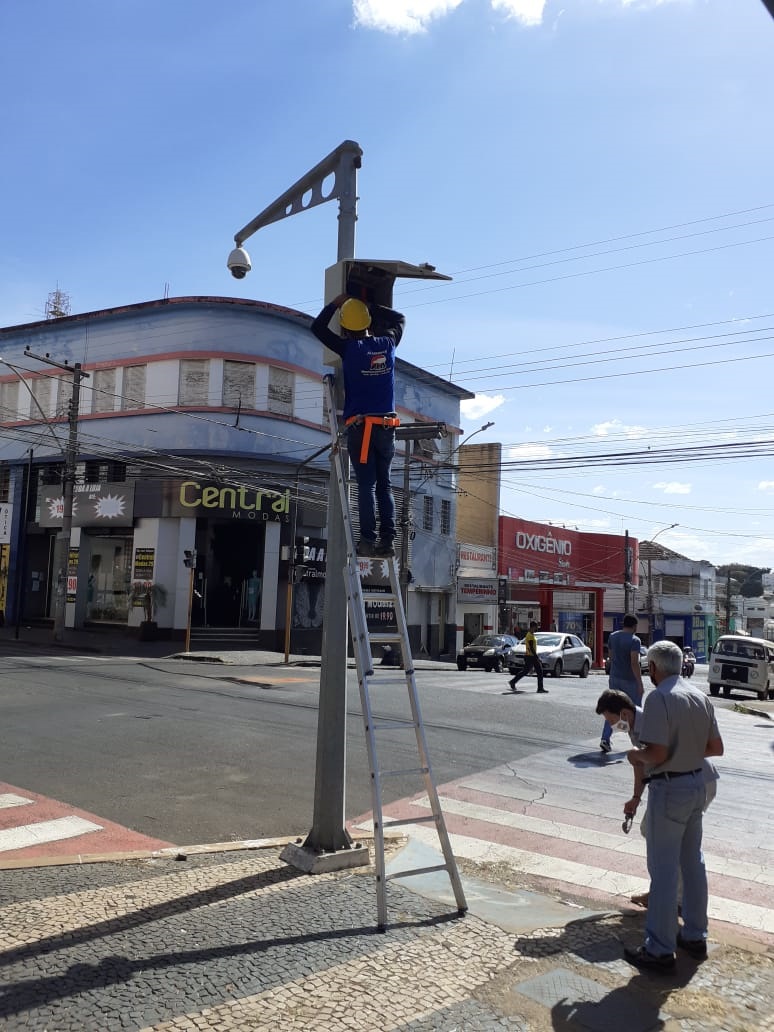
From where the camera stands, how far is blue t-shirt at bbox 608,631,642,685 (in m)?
10.2

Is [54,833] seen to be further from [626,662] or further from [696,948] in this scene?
[626,662]

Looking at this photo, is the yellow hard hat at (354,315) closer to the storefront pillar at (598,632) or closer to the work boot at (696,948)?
the work boot at (696,948)

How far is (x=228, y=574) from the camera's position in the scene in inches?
1200

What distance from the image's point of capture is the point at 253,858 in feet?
18.9

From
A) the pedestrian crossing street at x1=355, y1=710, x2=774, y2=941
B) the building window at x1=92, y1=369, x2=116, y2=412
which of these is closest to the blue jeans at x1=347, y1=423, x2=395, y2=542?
the pedestrian crossing street at x1=355, y1=710, x2=774, y2=941

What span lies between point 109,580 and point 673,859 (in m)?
28.2

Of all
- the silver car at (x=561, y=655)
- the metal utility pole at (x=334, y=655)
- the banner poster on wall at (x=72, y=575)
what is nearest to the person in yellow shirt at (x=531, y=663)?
the silver car at (x=561, y=655)

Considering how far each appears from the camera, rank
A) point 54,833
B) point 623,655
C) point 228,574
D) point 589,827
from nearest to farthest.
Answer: point 54,833, point 589,827, point 623,655, point 228,574

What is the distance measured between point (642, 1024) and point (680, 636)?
205 ft

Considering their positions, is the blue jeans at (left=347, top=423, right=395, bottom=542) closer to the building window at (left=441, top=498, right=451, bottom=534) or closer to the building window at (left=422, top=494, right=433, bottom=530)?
the building window at (left=422, top=494, right=433, bottom=530)

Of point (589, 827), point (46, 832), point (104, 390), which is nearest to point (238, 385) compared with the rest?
point (104, 390)

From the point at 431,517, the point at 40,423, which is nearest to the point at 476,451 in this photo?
the point at 431,517

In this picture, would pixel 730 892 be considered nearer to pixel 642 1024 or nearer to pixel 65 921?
pixel 642 1024

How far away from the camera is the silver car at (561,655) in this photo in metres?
26.7
